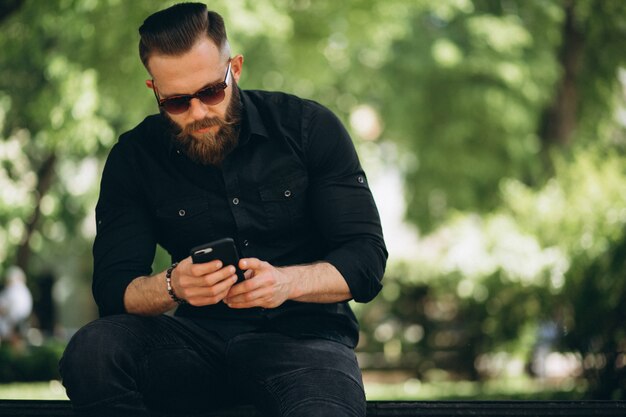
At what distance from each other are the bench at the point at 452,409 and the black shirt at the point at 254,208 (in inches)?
11.0

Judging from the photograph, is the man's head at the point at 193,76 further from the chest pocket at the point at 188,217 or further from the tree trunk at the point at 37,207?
the tree trunk at the point at 37,207

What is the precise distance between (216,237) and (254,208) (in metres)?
0.16

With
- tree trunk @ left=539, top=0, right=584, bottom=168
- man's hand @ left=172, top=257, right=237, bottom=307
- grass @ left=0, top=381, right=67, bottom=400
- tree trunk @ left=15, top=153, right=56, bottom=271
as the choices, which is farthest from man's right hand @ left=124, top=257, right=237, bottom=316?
tree trunk @ left=539, top=0, right=584, bottom=168

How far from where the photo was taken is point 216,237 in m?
3.37

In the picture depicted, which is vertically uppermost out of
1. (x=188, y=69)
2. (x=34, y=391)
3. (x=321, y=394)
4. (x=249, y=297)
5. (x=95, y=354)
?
(x=188, y=69)

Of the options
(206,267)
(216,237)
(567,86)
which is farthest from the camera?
(567,86)

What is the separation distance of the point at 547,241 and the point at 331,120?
9887 mm

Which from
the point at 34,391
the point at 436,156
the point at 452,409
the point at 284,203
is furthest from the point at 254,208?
the point at 436,156

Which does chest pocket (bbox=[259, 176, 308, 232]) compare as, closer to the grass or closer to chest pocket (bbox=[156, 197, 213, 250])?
chest pocket (bbox=[156, 197, 213, 250])

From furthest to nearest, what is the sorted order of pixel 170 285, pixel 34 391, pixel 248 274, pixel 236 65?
1. pixel 34 391
2. pixel 236 65
3. pixel 170 285
4. pixel 248 274

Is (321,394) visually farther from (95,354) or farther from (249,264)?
(95,354)

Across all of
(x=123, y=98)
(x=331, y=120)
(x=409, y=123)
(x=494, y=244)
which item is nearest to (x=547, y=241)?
(x=494, y=244)

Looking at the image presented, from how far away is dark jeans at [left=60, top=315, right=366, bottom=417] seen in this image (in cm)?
289

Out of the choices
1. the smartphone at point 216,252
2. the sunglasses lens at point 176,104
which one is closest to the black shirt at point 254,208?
the sunglasses lens at point 176,104
